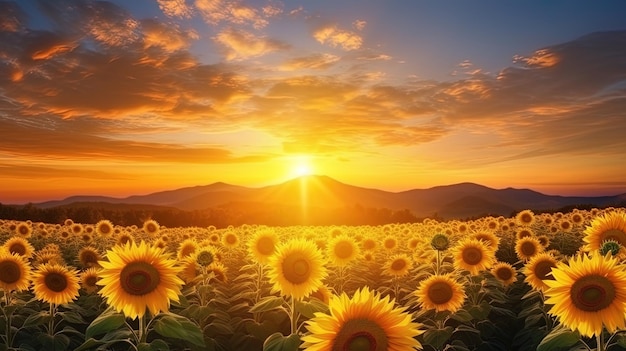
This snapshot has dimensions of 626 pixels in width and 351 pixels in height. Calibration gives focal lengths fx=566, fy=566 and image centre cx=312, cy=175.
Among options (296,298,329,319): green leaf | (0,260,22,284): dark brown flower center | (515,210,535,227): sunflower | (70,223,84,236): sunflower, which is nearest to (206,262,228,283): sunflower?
(0,260,22,284): dark brown flower center

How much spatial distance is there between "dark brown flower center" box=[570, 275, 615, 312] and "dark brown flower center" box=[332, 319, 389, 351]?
7.91 feet

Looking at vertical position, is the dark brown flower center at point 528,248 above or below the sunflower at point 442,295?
above

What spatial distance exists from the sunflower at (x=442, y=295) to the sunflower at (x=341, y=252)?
4.27 m

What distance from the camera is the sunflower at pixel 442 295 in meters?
8.79

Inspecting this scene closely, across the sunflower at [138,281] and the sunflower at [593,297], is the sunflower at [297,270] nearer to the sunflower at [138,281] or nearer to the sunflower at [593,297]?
the sunflower at [138,281]

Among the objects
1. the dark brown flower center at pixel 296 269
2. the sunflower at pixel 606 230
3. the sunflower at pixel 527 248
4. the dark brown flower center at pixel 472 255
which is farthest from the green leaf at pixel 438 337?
the sunflower at pixel 527 248

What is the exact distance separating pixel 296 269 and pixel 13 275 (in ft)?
16.1

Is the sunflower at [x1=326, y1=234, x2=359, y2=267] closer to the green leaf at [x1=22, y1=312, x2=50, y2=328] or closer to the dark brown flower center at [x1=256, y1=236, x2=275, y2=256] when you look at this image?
the dark brown flower center at [x1=256, y1=236, x2=275, y2=256]

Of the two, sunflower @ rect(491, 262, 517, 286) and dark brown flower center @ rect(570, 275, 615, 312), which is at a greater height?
dark brown flower center @ rect(570, 275, 615, 312)

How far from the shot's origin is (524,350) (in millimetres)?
8984

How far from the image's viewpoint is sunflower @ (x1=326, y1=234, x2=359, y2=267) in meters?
13.3

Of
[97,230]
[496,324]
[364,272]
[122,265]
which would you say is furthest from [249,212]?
[122,265]

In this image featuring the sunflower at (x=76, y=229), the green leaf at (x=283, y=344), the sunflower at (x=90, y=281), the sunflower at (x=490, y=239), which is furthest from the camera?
the sunflower at (x=76, y=229)

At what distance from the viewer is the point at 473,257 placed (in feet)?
38.5
